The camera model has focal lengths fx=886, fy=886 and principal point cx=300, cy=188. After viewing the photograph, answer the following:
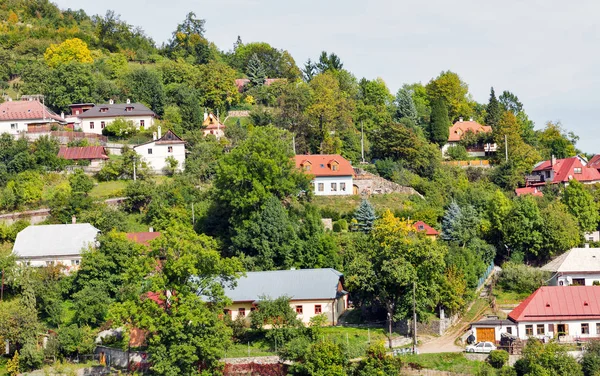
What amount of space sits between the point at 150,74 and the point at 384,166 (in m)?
29.8

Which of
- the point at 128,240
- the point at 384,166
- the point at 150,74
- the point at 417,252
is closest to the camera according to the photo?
the point at 417,252

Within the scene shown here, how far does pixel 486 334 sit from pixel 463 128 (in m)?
45.7

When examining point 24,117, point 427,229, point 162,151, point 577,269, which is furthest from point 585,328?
point 24,117

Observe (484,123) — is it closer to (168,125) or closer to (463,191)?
(463,191)

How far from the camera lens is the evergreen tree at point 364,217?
220 feet

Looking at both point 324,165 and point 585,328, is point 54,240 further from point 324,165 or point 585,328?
point 585,328

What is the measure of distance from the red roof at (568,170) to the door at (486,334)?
31.0 m

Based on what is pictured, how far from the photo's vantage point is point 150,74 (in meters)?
94.4

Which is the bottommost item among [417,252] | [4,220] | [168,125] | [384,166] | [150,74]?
[417,252]

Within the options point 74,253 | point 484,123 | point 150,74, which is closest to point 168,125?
point 150,74

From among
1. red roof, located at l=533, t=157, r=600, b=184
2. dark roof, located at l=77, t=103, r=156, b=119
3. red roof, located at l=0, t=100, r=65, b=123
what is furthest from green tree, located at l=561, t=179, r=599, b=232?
red roof, located at l=0, t=100, r=65, b=123

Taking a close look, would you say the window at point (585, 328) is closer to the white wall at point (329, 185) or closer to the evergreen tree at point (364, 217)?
the evergreen tree at point (364, 217)

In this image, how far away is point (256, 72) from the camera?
108 metres

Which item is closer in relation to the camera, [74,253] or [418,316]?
[418,316]
